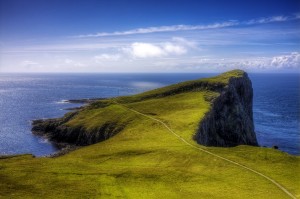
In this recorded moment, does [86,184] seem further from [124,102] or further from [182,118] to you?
[124,102]

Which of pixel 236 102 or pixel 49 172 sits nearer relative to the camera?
pixel 49 172

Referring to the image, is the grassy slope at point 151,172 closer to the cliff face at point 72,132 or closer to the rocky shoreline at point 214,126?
the cliff face at point 72,132

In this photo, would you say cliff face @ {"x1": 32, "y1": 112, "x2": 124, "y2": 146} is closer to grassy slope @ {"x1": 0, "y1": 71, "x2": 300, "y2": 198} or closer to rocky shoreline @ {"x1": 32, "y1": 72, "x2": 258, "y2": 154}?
rocky shoreline @ {"x1": 32, "y1": 72, "x2": 258, "y2": 154}

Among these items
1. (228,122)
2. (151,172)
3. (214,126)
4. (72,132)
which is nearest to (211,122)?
(214,126)

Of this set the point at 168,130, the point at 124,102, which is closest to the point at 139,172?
the point at 168,130

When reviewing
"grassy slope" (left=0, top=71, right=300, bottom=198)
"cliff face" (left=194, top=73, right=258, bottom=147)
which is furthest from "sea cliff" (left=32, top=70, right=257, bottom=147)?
"grassy slope" (left=0, top=71, right=300, bottom=198)

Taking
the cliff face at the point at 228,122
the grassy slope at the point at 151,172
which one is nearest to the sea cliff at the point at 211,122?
the cliff face at the point at 228,122

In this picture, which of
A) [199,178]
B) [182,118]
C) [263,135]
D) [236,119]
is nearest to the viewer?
[199,178]

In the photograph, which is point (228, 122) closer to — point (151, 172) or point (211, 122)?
point (211, 122)
